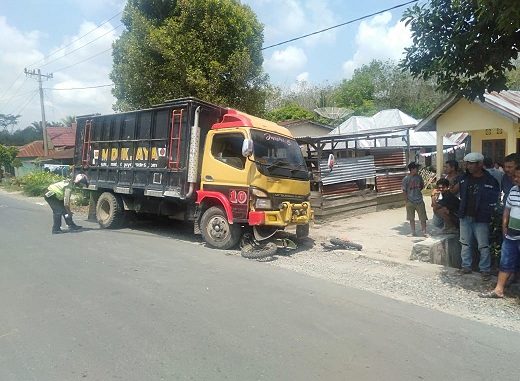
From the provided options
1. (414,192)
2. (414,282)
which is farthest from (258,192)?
(414,192)

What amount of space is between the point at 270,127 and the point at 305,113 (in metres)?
27.9

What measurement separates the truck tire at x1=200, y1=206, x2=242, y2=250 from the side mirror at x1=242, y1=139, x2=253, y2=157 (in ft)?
4.55

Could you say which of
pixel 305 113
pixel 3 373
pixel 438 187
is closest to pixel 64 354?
pixel 3 373

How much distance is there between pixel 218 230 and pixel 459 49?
17.1 feet

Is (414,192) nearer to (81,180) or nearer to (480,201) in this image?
(480,201)

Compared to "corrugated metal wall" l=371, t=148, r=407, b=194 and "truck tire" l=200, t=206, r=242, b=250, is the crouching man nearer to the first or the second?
"truck tire" l=200, t=206, r=242, b=250

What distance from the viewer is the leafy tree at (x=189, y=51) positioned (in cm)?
1280

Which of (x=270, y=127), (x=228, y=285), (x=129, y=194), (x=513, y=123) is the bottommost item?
(x=228, y=285)

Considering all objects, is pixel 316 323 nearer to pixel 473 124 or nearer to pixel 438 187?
pixel 438 187

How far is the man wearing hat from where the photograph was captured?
246 inches

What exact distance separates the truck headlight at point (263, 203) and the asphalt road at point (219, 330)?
4.89 feet

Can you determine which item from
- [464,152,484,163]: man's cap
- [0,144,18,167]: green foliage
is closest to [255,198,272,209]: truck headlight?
[464,152,484,163]: man's cap

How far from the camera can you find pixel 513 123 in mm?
13727

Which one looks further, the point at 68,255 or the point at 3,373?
the point at 68,255
